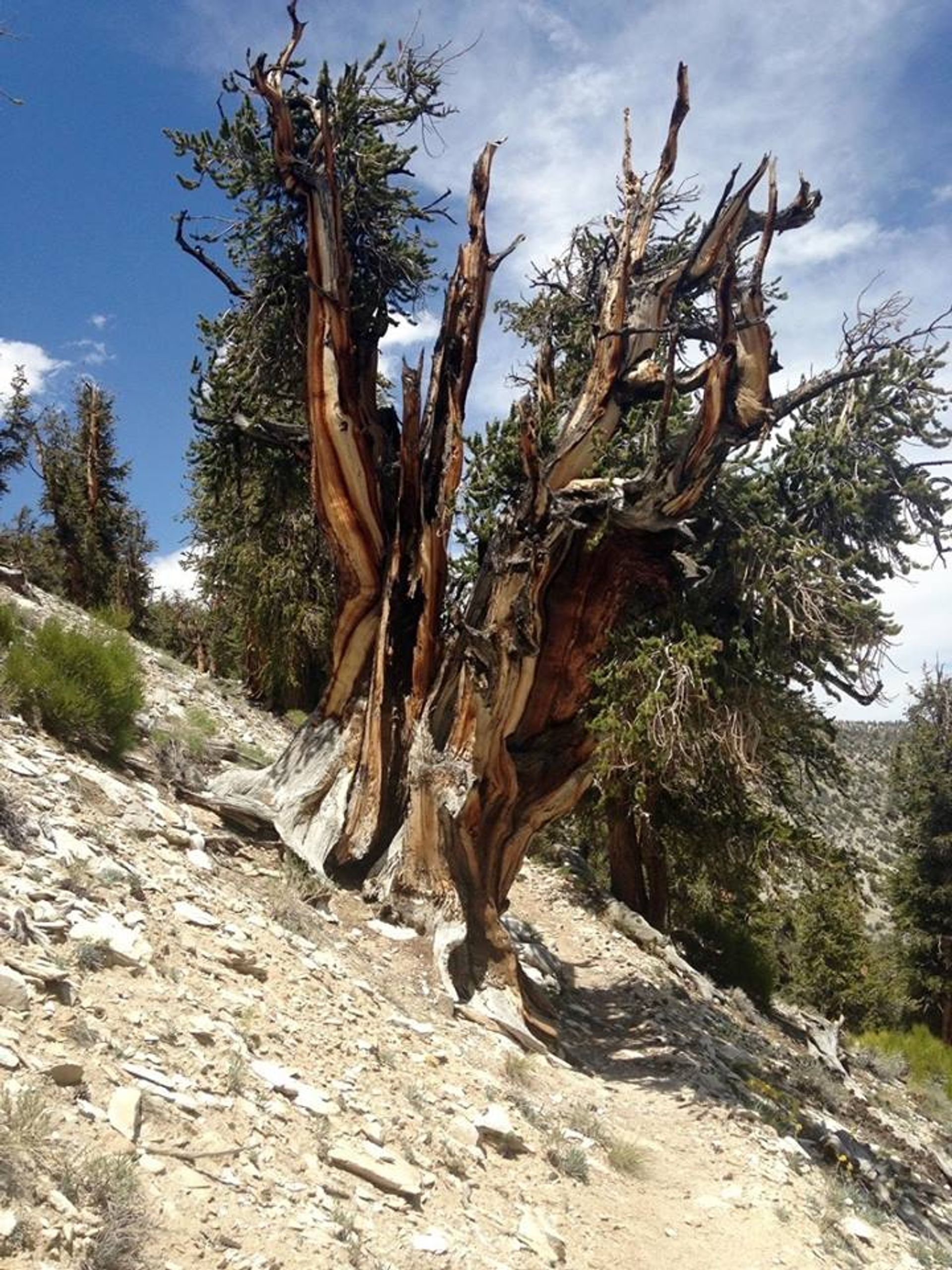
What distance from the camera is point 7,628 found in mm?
8570

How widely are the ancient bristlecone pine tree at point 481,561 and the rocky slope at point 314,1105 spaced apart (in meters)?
0.72

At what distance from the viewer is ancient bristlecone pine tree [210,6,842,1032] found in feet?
24.5

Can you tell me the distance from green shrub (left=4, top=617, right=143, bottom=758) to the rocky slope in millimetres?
413

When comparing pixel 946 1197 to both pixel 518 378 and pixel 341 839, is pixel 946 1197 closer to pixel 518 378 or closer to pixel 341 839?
pixel 341 839

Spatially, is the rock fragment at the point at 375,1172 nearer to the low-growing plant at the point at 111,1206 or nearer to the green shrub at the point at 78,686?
the low-growing plant at the point at 111,1206

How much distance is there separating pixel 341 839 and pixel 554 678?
226 centimetres

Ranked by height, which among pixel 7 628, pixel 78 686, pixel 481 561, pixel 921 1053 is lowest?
pixel 921 1053

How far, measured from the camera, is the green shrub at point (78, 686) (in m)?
7.29

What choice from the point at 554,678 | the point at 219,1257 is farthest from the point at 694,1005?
the point at 219,1257

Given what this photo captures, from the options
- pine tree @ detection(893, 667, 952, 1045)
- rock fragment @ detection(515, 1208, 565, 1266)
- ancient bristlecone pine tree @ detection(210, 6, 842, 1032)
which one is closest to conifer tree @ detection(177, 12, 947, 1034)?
ancient bristlecone pine tree @ detection(210, 6, 842, 1032)

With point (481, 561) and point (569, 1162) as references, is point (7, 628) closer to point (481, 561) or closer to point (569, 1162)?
point (481, 561)

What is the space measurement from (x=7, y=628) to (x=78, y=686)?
4.87ft

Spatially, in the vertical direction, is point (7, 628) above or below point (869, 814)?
below

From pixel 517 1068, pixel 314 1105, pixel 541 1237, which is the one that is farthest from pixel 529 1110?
pixel 314 1105
